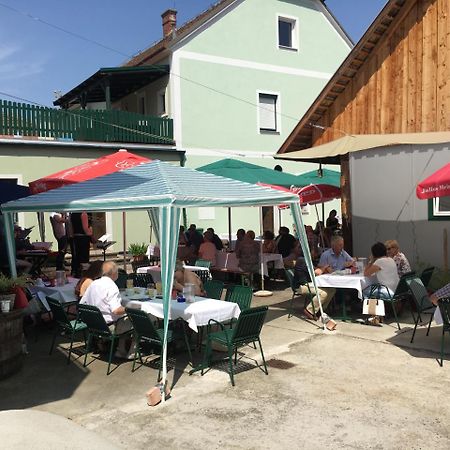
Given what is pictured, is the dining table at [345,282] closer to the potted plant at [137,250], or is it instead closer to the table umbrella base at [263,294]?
the table umbrella base at [263,294]

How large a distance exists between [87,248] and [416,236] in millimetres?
7089

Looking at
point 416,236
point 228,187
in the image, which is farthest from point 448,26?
point 228,187

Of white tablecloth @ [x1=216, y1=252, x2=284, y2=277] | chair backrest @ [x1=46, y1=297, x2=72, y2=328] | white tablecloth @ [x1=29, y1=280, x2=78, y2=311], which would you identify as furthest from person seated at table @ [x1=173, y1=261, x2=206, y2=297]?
white tablecloth @ [x1=216, y1=252, x2=284, y2=277]

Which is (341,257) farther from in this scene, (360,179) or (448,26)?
(448,26)

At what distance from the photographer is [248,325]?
5762mm

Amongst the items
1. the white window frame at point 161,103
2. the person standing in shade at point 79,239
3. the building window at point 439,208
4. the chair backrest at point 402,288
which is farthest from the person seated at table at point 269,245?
the white window frame at point 161,103

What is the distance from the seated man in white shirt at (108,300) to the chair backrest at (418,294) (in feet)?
12.4

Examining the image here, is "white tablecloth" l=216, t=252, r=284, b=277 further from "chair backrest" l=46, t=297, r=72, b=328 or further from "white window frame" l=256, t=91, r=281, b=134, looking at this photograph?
"white window frame" l=256, t=91, r=281, b=134

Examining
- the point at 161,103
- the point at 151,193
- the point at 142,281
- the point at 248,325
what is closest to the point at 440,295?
the point at 248,325

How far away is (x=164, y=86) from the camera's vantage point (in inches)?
→ 747

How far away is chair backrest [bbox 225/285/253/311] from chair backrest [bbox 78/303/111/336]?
1.90 meters

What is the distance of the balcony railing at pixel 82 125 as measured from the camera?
605 inches

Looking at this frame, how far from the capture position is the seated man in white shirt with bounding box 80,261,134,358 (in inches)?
248

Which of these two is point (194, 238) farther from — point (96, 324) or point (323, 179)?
point (96, 324)
